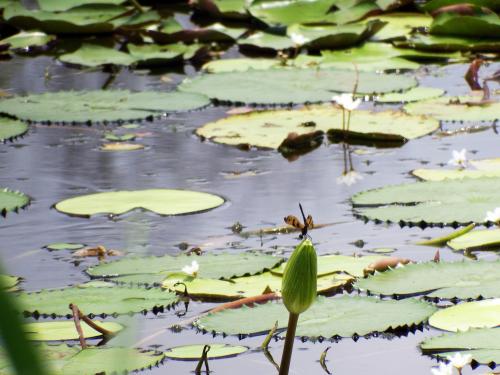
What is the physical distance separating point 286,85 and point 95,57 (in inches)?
48.4

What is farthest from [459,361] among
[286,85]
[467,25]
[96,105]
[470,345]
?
[467,25]

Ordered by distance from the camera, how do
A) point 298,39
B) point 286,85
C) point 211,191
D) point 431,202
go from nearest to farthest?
point 431,202 → point 211,191 → point 286,85 → point 298,39

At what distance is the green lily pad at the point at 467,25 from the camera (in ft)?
15.9

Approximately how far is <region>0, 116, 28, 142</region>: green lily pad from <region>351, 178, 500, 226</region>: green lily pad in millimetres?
1474

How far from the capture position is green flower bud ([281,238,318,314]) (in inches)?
39.3

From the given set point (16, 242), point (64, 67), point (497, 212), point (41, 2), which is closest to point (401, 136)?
point (497, 212)

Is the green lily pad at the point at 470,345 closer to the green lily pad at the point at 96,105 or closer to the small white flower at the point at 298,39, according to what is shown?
the green lily pad at the point at 96,105

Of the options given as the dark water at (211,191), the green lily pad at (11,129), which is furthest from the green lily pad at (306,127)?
the green lily pad at (11,129)

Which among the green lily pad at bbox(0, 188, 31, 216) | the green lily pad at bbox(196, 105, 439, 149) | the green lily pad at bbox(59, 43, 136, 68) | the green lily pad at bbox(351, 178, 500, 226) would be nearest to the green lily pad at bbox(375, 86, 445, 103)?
the green lily pad at bbox(196, 105, 439, 149)

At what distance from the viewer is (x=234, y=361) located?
164 cm

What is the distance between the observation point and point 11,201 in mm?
2754

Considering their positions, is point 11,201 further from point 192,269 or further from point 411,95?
point 411,95

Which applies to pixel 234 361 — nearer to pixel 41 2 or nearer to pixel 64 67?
A: pixel 64 67

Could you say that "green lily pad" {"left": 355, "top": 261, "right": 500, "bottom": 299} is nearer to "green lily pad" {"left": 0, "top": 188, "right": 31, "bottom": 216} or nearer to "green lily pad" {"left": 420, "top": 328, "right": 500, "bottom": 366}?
"green lily pad" {"left": 420, "top": 328, "right": 500, "bottom": 366}
